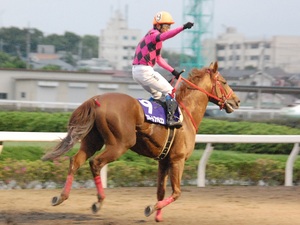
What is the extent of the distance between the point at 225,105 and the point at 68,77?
3320cm

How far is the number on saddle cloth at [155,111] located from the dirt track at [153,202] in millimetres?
1044

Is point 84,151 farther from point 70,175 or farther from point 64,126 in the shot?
point 64,126

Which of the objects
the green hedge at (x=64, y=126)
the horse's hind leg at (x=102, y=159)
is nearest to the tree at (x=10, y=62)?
the green hedge at (x=64, y=126)

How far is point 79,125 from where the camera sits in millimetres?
6805

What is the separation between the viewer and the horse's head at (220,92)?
792 cm

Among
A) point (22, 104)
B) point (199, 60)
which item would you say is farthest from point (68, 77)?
point (22, 104)

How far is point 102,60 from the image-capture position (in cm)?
5506

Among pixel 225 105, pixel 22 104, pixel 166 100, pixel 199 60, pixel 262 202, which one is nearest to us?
pixel 166 100

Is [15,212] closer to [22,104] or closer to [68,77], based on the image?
[22,104]

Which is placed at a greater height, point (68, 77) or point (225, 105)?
point (225, 105)

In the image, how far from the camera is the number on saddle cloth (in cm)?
706

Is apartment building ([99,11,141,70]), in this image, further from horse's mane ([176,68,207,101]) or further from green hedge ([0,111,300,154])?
horse's mane ([176,68,207,101])

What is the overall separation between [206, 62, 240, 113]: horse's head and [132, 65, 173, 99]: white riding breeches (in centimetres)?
77

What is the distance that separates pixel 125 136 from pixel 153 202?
A: 6.69 ft
